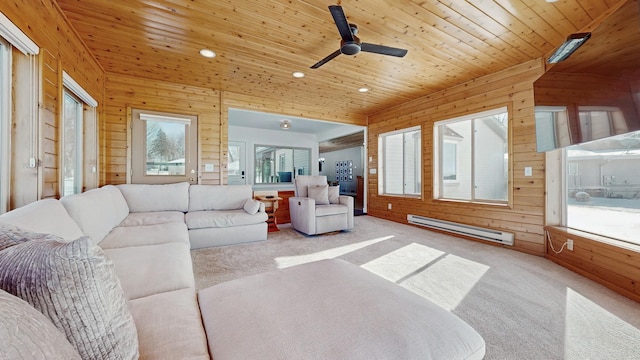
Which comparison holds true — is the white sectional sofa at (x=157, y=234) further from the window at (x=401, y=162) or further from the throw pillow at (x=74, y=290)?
the window at (x=401, y=162)

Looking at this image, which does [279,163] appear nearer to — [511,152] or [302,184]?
[302,184]

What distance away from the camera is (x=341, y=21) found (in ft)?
6.70

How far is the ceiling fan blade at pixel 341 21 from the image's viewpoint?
6.22 ft

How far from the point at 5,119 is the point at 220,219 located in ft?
6.70

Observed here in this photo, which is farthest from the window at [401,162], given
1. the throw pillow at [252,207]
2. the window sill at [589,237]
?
the throw pillow at [252,207]

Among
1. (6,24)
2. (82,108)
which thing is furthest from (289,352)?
(82,108)

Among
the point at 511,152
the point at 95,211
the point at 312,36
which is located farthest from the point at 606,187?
the point at 95,211

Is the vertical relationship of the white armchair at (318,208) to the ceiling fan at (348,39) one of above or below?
below

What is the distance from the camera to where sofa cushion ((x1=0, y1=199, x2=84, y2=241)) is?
1.19 metres

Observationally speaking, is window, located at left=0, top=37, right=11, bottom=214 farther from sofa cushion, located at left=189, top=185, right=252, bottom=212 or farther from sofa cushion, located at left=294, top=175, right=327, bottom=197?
sofa cushion, located at left=294, top=175, right=327, bottom=197

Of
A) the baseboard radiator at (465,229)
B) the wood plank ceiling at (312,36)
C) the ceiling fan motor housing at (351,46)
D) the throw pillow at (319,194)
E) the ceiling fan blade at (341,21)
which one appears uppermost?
the wood plank ceiling at (312,36)

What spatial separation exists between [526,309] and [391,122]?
4.17 m

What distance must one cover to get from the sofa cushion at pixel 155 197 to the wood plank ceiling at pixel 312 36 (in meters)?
1.72

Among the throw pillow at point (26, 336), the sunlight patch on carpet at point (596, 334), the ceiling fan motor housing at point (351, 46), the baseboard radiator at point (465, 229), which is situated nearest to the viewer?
the throw pillow at point (26, 336)
